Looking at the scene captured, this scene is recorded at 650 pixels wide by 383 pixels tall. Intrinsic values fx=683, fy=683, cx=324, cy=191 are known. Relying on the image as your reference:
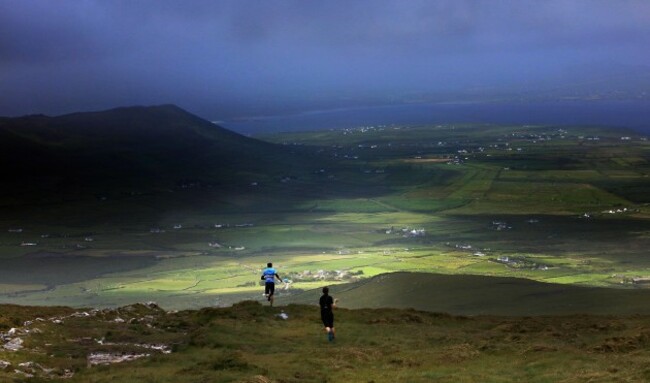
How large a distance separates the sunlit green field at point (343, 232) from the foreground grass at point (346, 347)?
2470cm

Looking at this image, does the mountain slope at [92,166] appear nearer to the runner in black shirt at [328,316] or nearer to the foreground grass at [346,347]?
the foreground grass at [346,347]

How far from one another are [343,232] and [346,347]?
80626 millimetres

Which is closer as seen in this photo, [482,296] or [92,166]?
[482,296]

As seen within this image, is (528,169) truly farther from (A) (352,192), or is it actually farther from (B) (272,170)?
(B) (272,170)

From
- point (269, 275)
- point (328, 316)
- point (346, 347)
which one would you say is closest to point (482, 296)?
point (269, 275)

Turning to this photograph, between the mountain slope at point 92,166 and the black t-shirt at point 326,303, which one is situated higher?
the mountain slope at point 92,166

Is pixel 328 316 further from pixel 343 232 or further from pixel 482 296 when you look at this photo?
pixel 343 232

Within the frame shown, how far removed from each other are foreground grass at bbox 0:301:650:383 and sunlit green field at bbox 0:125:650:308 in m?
24.7

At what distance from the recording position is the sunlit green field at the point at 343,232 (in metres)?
68.0

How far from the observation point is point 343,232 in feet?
341

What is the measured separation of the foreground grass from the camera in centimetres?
1912

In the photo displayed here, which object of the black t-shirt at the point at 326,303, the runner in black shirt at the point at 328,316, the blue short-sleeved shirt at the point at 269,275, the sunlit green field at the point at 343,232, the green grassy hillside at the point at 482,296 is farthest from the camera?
the sunlit green field at the point at 343,232

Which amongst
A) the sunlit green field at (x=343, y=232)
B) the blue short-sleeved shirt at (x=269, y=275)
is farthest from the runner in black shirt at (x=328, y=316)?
the sunlit green field at (x=343, y=232)

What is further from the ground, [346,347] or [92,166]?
[92,166]
